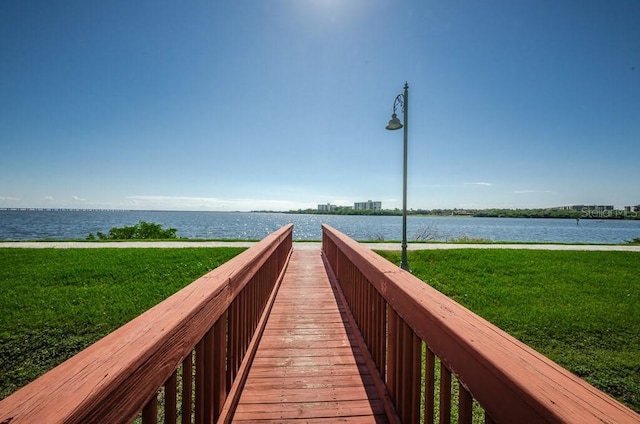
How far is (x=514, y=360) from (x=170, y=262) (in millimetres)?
9394

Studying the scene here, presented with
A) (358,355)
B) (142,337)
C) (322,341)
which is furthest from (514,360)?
(322,341)

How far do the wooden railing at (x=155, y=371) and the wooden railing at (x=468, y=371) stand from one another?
1.07 m

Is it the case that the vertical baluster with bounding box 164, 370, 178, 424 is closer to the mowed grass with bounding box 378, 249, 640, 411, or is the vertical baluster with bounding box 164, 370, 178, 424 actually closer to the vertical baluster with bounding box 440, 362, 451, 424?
the vertical baluster with bounding box 440, 362, 451, 424

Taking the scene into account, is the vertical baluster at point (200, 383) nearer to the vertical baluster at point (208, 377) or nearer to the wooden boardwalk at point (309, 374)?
the vertical baluster at point (208, 377)

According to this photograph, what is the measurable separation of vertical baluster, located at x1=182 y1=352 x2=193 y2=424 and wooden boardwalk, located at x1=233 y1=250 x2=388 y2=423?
831 mm

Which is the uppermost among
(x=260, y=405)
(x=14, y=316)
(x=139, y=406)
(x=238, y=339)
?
(x=139, y=406)

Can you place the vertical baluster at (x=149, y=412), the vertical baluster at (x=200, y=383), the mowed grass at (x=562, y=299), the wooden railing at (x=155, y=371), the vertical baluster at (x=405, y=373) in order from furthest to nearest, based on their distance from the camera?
the mowed grass at (x=562, y=299), the vertical baluster at (x=405, y=373), the vertical baluster at (x=200, y=383), the vertical baluster at (x=149, y=412), the wooden railing at (x=155, y=371)

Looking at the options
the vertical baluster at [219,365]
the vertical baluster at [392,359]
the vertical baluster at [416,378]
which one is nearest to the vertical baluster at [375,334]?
the vertical baluster at [392,359]

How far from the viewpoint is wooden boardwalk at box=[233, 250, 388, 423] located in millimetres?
2213

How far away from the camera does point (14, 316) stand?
5.25 meters

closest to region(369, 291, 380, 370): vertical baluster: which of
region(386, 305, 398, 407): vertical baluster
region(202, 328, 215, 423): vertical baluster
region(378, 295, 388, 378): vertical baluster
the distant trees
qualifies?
region(378, 295, 388, 378): vertical baluster

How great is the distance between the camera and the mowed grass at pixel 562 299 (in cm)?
404

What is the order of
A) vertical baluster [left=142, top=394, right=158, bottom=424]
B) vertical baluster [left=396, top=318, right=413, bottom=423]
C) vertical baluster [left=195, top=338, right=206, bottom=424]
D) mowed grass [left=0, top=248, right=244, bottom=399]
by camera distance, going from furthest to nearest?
1. mowed grass [left=0, top=248, right=244, bottom=399]
2. vertical baluster [left=396, top=318, right=413, bottom=423]
3. vertical baluster [left=195, top=338, right=206, bottom=424]
4. vertical baluster [left=142, top=394, right=158, bottom=424]

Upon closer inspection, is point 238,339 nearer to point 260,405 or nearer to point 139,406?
point 260,405
